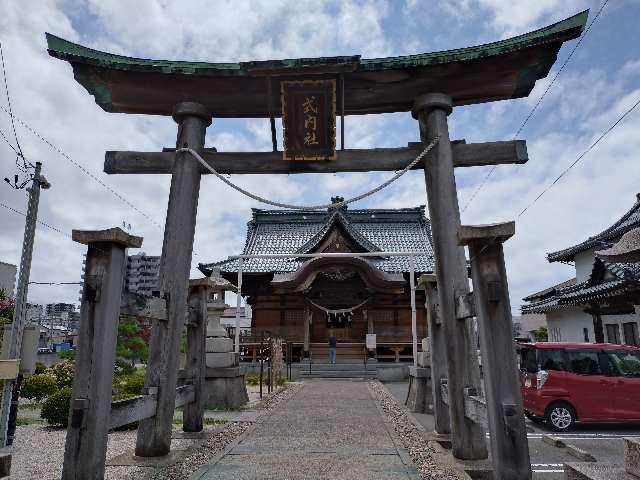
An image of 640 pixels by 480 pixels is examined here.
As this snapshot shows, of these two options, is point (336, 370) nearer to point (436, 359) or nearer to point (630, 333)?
point (630, 333)

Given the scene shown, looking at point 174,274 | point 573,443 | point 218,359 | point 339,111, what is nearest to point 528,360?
point 573,443

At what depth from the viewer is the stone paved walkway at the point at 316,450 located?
16.1 feet

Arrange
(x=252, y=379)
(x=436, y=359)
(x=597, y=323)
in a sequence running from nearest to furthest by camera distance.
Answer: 1. (x=436, y=359)
2. (x=597, y=323)
3. (x=252, y=379)

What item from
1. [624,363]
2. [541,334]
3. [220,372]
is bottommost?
[220,372]

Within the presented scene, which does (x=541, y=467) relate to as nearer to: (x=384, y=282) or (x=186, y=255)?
(x=186, y=255)

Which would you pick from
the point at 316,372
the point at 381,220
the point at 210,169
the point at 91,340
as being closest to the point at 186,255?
the point at 210,169

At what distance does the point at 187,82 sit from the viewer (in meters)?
6.30

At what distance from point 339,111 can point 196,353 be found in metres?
4.41

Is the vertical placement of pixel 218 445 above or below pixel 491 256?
below

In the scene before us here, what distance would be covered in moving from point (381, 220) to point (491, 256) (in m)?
24.7

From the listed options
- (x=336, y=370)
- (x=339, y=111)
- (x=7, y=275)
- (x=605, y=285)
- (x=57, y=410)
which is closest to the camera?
(x=339, y=111)

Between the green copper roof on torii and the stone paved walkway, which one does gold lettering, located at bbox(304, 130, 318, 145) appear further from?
the stone paved walkway

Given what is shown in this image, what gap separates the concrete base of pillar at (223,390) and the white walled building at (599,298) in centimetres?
874

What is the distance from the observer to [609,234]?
18.0 m
